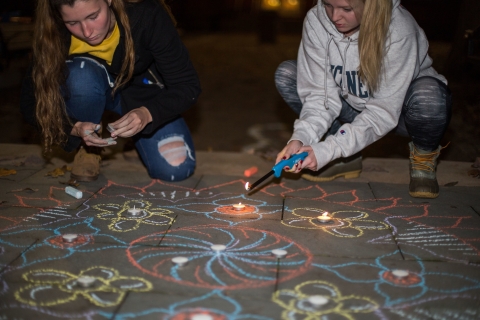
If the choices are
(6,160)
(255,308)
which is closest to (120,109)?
(6,160)

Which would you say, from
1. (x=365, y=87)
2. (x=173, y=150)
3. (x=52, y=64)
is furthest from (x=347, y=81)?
(x=52, y=64)

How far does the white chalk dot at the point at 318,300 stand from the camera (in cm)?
155

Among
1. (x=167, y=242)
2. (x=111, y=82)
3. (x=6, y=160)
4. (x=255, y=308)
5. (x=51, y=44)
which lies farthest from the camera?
(x=6, y=160)

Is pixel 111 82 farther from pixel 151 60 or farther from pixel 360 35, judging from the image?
pixel 360 35

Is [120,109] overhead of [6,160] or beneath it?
overhead

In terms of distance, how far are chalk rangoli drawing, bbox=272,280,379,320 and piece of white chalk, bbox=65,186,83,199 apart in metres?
1.23

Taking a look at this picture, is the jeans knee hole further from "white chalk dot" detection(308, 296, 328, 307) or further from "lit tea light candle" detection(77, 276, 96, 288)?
"white chalk dot" detection(308, 296, 328, 307)

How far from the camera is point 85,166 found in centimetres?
273

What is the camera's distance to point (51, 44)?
239 cm

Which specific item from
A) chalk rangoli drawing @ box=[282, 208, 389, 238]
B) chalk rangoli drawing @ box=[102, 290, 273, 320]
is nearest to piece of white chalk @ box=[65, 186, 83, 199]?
chalk rangoli drawing @ box=[282, 208, 389, 238]

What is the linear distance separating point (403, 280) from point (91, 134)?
1.47 meters

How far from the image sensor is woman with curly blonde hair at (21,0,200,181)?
2.36 metres

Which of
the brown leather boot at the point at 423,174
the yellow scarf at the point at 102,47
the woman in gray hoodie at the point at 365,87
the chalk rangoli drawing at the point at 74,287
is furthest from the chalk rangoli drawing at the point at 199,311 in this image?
the yellow scarf at the point at 102,47

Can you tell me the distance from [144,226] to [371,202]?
1.04m
